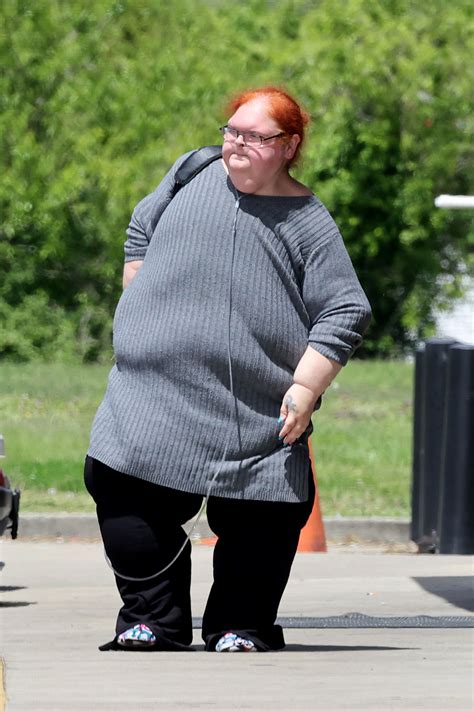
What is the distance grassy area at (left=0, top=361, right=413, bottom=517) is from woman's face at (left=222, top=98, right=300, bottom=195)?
5.26 metres

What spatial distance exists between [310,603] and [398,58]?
51.8ft

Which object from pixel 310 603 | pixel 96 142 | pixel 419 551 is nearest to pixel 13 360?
pixel 96 142

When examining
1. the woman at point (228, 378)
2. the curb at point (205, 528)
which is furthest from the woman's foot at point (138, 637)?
the curb at point (205, 528)

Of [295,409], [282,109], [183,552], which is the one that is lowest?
[183,552]

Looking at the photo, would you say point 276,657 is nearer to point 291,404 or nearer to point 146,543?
point 146,543

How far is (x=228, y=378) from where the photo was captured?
183 inches

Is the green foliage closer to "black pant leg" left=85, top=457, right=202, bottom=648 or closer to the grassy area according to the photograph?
the grassy area

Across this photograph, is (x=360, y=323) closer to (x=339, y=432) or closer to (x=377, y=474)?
(x=377, y=474)

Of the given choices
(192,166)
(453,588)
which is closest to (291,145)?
(192,166)

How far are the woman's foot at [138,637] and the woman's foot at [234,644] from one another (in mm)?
199

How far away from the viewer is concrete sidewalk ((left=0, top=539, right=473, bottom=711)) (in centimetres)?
394

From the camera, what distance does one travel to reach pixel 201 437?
15.2ft

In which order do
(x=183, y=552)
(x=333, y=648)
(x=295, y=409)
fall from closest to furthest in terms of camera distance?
1. (x=295, y=409)
2. (x=183, y=552)
3. (x=333, y=648)

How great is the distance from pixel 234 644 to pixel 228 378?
30.4 inches
